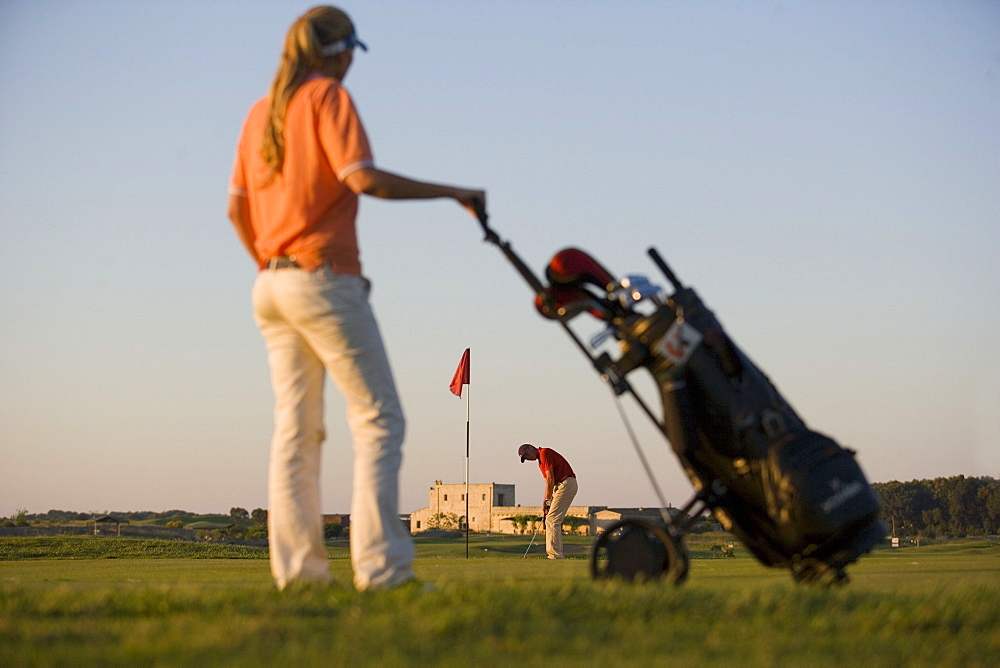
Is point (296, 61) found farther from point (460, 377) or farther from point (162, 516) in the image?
point (162, 516)

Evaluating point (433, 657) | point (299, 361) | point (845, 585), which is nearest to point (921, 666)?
point (433, 657)

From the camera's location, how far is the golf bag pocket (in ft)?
15.8

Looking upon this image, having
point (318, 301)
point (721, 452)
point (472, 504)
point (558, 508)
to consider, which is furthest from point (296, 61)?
point (472, 504)

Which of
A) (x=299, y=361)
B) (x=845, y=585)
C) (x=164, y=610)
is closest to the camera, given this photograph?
(x=164, y=610)

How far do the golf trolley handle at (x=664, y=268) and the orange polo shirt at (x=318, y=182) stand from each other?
1509 millimetres

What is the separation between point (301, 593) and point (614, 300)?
2.02 metres

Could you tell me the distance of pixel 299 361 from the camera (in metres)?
5.36

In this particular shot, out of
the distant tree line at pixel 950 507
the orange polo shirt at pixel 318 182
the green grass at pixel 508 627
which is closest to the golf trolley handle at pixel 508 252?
the orange polo shirt at pixel 318 182

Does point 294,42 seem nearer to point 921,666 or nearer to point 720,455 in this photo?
point 720,455

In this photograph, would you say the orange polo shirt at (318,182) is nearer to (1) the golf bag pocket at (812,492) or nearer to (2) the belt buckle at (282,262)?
(2) the belt buckle at (282,262)

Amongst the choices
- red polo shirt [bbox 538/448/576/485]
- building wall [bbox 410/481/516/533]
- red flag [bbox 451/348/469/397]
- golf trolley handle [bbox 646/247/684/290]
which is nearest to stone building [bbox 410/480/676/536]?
building wall [bbox 410/481/516/533]

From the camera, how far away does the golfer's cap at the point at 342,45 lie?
5445 millimetres

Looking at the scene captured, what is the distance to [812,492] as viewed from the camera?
4.80 meters

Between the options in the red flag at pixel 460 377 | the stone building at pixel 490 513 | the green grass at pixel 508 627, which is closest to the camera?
the green grass at pixel 508 627
